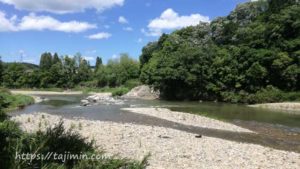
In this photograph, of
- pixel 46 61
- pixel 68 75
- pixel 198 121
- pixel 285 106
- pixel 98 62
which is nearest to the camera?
pixel 198 121

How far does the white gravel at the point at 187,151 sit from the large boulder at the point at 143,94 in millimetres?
56598

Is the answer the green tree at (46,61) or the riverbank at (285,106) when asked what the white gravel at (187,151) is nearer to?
the riverbank at (285,106)

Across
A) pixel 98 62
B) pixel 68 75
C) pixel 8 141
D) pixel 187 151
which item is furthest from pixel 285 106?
pixel 98 62

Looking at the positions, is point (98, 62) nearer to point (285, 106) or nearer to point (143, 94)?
point (143, 94)

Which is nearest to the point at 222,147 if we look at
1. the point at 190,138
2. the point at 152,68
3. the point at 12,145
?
the point at 190,138

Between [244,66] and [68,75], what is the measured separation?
3031 inches

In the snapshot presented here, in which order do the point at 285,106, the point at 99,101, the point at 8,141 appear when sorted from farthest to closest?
1. the point at 99,101
2. the point at 285,106
3. the point at 8,141

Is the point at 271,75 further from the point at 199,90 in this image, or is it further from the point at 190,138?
the point at 190,138

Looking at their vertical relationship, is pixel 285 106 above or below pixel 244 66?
below

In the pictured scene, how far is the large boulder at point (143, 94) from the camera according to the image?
81.4 m

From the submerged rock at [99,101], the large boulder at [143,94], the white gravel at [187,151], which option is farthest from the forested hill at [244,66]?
the white gravel at [187,151]

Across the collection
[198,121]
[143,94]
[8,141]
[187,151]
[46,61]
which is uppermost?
[46,61]

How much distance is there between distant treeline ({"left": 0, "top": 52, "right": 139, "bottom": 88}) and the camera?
124m

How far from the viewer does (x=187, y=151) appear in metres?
18.6
